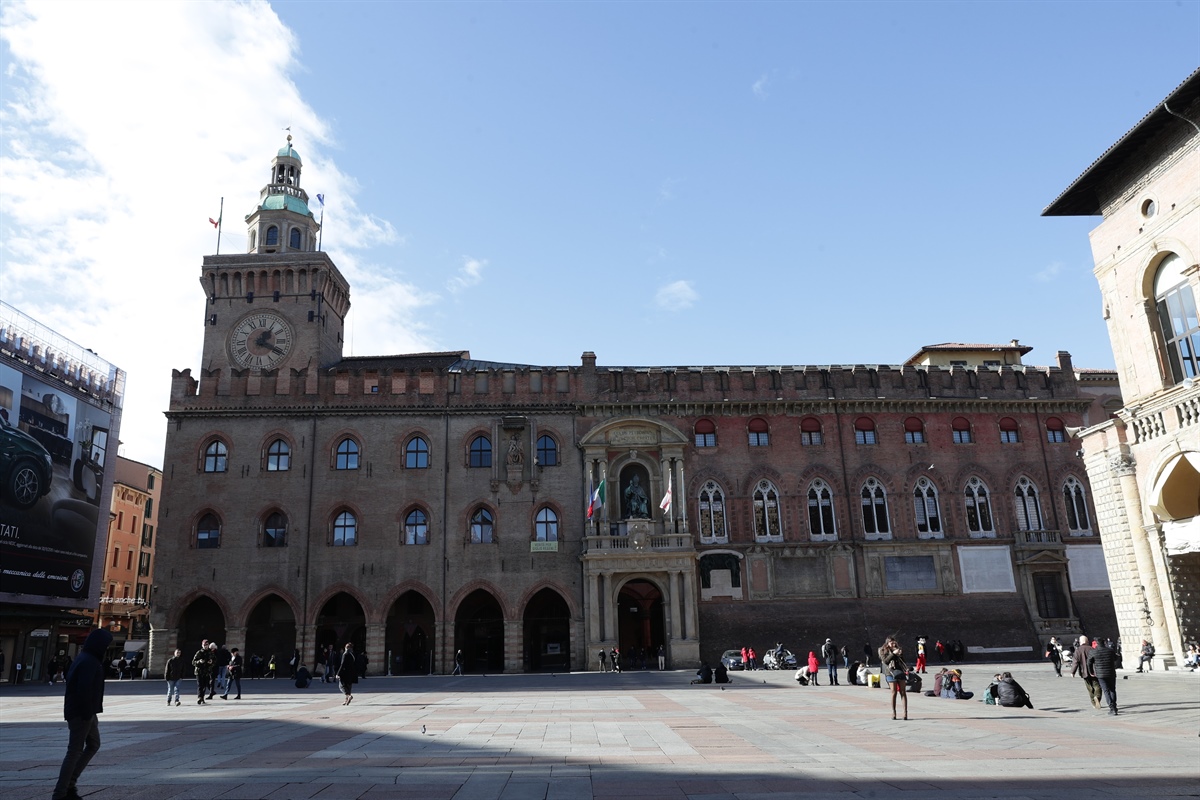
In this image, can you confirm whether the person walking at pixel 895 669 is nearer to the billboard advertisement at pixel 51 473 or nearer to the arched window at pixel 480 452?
the arched window at pixel 480 452

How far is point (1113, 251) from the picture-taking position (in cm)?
2616

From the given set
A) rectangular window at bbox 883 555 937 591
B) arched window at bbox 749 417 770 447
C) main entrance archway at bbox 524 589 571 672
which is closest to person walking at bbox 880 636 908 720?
rectangular window at bbox 883 555 937 591

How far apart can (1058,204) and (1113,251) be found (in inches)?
93.8

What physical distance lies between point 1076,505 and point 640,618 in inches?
907

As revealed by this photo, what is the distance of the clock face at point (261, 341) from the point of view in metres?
43.8

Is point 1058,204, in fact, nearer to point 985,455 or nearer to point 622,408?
point 985,455

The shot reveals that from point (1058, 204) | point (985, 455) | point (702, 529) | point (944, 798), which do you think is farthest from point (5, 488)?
point (985, 455)

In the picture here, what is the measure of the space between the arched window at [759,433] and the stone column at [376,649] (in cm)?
2025

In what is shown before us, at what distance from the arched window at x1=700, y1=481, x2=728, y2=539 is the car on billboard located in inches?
1206

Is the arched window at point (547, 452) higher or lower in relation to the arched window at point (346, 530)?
higher

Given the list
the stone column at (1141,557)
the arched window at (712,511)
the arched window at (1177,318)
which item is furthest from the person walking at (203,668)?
the arched window at (1177,318)

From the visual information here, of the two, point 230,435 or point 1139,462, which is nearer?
point 1139,462

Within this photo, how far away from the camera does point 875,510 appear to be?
42.3 m

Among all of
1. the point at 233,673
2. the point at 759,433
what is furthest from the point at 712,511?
the point at 233,673
